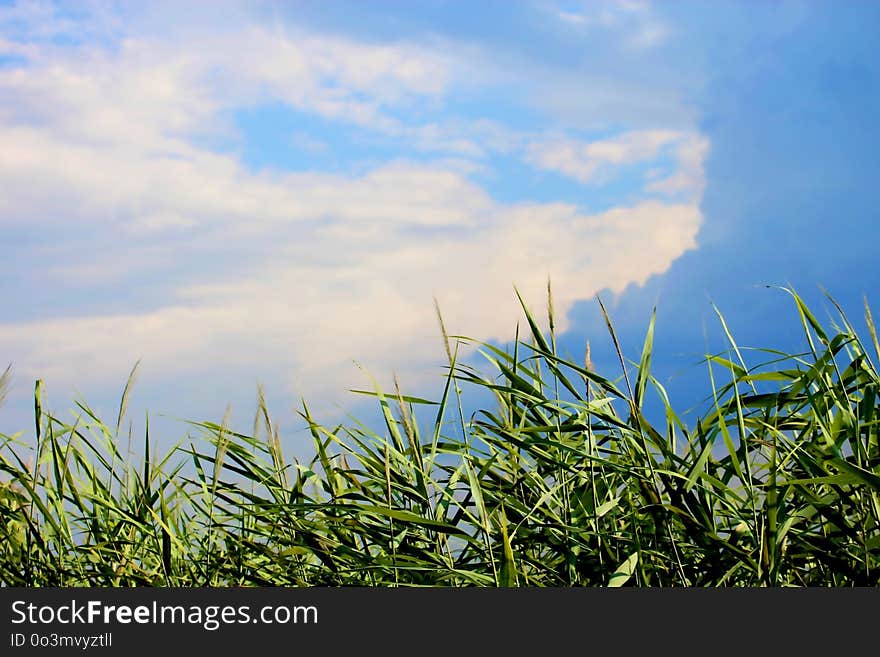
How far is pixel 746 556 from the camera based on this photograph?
1.92 metres

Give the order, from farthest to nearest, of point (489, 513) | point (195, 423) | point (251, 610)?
point (195, 423), point (489, 513), point (251, 610)

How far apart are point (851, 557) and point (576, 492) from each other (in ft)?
2.02

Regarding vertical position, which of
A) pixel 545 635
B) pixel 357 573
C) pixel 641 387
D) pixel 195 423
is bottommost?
pixel 545 635

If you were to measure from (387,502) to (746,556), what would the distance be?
2.63 ft

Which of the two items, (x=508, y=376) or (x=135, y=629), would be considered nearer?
(x=135, y=629)

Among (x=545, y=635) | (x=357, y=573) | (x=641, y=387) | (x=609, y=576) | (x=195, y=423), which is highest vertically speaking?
(x=195, y=423)

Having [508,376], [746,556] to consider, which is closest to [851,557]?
[746,556]

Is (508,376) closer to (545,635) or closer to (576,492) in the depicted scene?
(576,492)

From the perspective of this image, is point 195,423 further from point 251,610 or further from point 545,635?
point 545,635

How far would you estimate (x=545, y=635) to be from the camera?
6.12 ft

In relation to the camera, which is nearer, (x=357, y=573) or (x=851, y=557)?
(x=851, y=557)

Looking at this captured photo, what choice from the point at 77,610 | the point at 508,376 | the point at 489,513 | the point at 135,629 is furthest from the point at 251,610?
the point at 508,376

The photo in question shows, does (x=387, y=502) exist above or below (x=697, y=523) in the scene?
above

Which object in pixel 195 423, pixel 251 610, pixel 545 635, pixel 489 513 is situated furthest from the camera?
pixel 195 423
